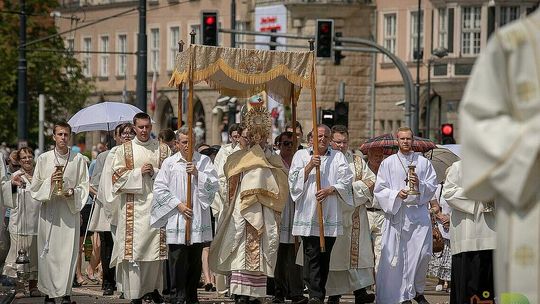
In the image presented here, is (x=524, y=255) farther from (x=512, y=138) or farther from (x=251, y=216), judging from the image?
(x=251, y=216)

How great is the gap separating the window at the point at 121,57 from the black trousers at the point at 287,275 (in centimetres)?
6245

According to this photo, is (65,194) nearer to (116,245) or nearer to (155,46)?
(116,245)

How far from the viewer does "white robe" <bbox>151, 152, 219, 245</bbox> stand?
16438 mm

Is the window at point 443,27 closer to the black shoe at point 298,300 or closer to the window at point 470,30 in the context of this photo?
the window at point 470,30

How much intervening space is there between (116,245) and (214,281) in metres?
2.53

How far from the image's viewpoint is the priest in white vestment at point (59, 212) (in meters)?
16.6

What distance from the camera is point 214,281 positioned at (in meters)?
19.5

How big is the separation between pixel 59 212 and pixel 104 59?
218ft

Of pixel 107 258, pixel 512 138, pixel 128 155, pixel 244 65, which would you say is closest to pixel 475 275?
pixel 244 65

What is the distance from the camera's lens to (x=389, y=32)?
6288 centimetres

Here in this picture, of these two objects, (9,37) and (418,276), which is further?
(9,37)

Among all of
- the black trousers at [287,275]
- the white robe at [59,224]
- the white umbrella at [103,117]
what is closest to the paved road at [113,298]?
the black trousers at [287,275]

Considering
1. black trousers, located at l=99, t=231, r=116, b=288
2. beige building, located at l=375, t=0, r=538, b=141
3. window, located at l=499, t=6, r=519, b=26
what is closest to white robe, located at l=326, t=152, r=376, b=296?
black trousers, located at l=99, t=231, r=116, b=288

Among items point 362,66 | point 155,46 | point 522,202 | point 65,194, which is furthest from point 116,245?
point 155,46
